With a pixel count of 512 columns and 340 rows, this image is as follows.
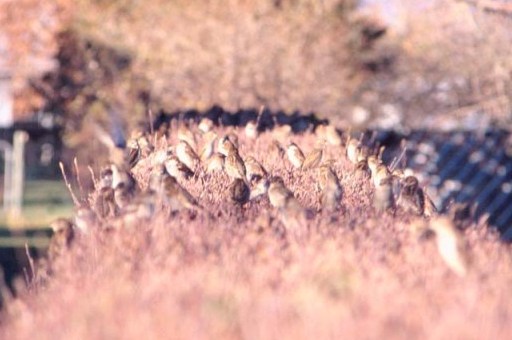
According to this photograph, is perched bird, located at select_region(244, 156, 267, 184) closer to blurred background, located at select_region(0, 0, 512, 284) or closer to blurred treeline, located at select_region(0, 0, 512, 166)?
blurred background, located at select_region(0, 0, 512, 284)

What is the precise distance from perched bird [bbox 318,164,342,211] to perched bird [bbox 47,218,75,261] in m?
1.35

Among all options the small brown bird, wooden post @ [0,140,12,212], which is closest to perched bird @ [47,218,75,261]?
the small brown bird

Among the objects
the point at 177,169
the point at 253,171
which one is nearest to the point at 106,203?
the point at 177,169

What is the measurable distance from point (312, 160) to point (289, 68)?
43.4ft

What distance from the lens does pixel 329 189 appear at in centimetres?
730

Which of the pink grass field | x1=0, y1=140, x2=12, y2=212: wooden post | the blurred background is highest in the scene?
the pink grass field

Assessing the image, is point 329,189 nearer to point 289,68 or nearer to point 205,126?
point 205,126

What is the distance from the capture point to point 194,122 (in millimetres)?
14312

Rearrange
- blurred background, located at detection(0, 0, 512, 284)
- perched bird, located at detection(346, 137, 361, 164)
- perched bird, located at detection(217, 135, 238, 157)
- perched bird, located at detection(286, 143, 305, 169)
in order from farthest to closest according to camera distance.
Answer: blurred background, located at detection(0, 0, 512, 284) < perched bird, located at detection(346, 137, 361, 164) < perched bird, located at detection(286, 143, 305, 169) < perched bird, located at detection(217, 135, 238, 157)

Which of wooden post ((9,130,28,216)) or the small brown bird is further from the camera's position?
wooden post ((9,130,28,216))

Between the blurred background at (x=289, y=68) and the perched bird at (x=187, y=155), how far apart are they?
27.3ft

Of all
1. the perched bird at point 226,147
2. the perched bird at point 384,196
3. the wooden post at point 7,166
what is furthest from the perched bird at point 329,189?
the wooden post at point 7,166

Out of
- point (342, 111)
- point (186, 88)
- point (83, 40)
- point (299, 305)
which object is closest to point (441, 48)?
point (342, 111)

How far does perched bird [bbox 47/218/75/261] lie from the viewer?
599cm
